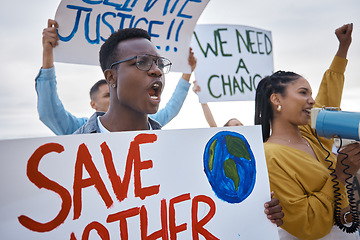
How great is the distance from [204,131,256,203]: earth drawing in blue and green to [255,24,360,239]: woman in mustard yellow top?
11.3 inches

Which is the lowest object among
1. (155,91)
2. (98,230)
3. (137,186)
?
(98,230)

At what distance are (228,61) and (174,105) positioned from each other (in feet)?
3.58

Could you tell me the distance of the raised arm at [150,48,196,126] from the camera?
2248 millimetres

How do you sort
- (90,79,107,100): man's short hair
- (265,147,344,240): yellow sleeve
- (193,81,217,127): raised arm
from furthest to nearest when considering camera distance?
(193,81,217,127): raised arm → (90,79,107,100): man's short hair → (265,147,344,240): yellow sleeve

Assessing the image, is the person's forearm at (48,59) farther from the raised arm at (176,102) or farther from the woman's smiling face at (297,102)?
the woman's smiling face at (297,102)

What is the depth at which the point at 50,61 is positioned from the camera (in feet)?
5.91

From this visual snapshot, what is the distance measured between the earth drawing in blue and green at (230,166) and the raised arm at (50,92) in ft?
2.94

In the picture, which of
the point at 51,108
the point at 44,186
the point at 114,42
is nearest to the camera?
the point at 44,186

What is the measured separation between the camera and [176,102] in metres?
2.31

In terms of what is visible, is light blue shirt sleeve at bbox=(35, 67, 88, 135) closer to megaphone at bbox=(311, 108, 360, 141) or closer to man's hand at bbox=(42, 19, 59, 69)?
man's hand at bbox=(42, 19, 59, 69)

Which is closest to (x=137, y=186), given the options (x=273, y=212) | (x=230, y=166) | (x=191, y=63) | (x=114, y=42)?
(x=230, y=166)

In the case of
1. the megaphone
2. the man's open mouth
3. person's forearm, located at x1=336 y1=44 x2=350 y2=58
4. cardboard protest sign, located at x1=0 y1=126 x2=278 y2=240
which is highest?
person's forearm, located at x1=336 y1=44 x2=350 y2=58

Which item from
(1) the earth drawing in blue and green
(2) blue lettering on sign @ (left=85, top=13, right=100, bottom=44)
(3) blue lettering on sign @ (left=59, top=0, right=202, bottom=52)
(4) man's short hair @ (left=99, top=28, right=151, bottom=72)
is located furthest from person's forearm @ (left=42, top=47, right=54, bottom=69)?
(1) the earth drawing in blue and green

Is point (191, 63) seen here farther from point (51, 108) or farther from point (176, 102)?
point (51, 108)
